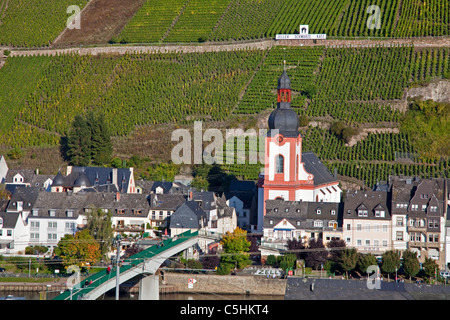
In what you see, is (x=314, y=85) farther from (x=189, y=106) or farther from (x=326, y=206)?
(x=326, y=206)

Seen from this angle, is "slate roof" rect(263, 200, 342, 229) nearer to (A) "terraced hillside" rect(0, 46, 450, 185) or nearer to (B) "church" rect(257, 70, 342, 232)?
(B) "church" rect(257, 70, 342, 232)

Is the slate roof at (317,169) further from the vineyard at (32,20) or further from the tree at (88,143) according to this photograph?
the vineyard at (32,20)

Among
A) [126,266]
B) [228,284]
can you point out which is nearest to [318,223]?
[228,284]

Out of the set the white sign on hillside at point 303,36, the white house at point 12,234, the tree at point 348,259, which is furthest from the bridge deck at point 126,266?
the white sign on hillside at point 303,36

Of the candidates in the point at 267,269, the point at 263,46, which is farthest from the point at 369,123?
the point at 267,269

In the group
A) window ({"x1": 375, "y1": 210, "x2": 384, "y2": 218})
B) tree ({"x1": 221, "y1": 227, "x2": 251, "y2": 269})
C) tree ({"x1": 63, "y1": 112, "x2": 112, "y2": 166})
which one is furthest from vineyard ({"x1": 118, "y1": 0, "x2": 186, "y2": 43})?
window ({"x1": 375, "y1": 210, "x2": 384, "y2": 218})
